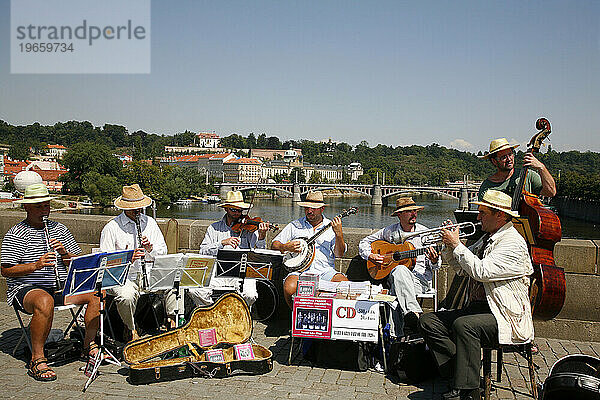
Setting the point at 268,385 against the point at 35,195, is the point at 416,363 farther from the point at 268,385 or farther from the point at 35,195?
the point at 35,195

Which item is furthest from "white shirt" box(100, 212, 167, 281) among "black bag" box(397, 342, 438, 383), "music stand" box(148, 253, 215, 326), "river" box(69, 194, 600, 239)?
"river" box(69, 194, 600, 239)

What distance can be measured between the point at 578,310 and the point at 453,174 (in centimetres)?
10815

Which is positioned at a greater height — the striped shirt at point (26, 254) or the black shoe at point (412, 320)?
→ the striped shirt at point (26, 254)

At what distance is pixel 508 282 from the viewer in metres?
4.09

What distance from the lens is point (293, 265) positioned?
5543 mm

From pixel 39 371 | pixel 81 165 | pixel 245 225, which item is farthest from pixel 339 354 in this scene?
pixel 81 165

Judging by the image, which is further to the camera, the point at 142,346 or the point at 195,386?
the point at 142,346

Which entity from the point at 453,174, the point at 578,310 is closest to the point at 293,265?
the point at 578,310

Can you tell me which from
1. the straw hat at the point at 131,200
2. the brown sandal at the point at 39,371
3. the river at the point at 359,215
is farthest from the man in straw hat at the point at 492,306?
the river at the point at 359,215

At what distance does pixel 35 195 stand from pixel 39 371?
1.63 metres

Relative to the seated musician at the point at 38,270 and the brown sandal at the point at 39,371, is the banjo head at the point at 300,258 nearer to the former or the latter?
the seated musician at the point at 38,270

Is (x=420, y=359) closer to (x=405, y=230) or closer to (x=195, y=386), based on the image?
(x=405, y=230)

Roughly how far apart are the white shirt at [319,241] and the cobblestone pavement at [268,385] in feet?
3.37

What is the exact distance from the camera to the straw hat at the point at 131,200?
550cm
